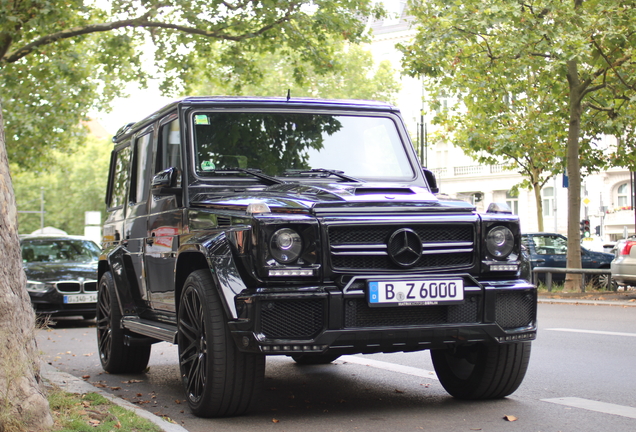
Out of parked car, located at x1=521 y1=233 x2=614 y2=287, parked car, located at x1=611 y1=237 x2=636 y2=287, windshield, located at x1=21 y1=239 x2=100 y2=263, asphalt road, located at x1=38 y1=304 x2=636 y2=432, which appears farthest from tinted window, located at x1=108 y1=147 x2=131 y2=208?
parked car, located at x1=521 y1=233 x2=614 y2=287

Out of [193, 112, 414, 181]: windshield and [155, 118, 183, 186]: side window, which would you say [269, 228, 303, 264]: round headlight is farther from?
[155, 118, 183, 186]: side window

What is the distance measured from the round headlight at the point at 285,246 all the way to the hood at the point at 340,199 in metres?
0.20

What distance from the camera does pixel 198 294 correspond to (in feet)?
18.3

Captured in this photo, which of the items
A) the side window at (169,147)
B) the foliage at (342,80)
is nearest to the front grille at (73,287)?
the side window at (169,147)

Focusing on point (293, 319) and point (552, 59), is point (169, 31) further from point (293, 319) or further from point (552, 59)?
point (293, 319)

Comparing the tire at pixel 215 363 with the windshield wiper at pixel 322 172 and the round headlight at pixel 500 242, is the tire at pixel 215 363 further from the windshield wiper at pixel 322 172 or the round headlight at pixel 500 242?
the round headlight at pixel 500 242

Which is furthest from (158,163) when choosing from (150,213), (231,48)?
(231,48)

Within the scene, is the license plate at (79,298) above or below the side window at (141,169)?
below

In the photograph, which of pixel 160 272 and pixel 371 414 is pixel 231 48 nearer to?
pixel 160 272

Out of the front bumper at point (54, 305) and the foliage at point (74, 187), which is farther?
the foliage at point (74, 187)

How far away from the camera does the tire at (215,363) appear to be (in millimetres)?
5355

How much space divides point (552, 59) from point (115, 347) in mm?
14031

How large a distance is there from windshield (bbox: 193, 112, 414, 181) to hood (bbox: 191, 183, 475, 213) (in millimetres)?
430

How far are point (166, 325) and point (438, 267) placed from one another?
2.34 metres
